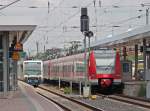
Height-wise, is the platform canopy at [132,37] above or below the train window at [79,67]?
above

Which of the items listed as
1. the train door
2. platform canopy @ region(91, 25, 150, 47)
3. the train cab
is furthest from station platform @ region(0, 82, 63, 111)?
the train door

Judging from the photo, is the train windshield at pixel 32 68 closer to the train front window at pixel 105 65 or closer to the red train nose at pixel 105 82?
the train front window at pixel 105 65

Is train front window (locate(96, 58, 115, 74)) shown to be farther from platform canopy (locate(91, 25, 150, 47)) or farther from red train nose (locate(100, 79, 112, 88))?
platform canopy (locate(91, 25, 150, 47))

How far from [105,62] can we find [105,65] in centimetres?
21

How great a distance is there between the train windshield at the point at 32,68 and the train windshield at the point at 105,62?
21938 mm

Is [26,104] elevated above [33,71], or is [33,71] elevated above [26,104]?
[33,71]

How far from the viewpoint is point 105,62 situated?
36.2 m

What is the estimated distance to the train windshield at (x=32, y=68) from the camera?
5731 cm

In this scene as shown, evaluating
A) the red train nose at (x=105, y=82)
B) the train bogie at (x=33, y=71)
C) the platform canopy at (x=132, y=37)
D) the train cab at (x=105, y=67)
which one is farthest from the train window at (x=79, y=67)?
the train bogie at (x=33, y=71)

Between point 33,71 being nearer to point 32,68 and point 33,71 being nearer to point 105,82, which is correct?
point 32,68

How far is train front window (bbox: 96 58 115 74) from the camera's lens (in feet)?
118

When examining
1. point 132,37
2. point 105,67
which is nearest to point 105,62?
point 105,67

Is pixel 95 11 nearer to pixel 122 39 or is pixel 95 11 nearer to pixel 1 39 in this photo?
pixel 122 39

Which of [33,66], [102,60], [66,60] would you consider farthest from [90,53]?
[33,66]
